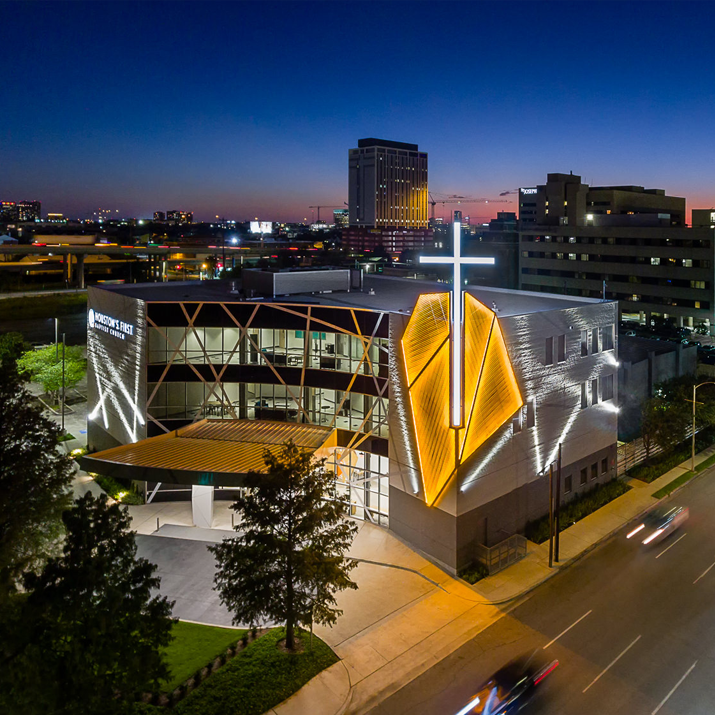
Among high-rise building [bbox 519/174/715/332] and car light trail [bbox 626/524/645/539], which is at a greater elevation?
high-rise building [bbox 519/174/715/332]

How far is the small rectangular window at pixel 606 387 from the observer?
36469 mm

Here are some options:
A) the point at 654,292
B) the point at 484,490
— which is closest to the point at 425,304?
the point at 484,490

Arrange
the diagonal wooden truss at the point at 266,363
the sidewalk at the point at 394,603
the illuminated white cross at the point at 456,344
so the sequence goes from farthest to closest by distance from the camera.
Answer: the diagonal wooden truss at the point at 266,363 → the illuminated white cross at the point at 456,344 → the sidewalk at the point at 394,603

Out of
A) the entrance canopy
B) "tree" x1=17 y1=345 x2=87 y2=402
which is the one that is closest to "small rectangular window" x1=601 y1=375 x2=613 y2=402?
the entrance canopy

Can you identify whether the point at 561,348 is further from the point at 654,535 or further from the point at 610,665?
the point at 610,665

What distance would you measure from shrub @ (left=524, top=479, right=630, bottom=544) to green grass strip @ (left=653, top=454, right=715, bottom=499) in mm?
1807

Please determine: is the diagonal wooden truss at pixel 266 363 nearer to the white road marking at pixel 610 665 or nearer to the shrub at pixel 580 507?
the shrub at pixel 580 507

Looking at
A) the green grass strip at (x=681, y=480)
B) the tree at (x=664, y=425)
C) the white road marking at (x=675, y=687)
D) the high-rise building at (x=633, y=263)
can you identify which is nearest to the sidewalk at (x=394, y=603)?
the green grass strip at (x=681, y=480)

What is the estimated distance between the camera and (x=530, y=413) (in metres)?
31.0

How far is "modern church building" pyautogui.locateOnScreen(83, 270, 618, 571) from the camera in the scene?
2839cm

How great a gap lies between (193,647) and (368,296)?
2485cm

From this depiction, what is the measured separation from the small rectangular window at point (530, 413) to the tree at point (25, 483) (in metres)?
20.2

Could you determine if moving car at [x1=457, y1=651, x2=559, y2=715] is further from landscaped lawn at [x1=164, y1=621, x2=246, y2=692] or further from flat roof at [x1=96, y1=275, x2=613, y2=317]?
flat roof at [x1=96, y1=275, x2=613, y2=317]

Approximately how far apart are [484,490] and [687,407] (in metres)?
21.2
